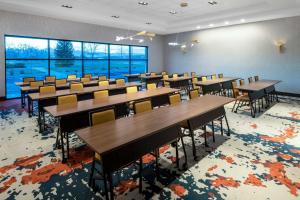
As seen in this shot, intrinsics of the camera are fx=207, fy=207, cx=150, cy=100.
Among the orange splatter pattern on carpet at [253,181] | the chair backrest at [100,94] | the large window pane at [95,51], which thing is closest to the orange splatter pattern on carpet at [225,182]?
the orange splatter pattern on carpet at [253,181]

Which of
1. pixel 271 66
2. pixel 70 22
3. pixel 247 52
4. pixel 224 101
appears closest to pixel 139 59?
pixel 70 22

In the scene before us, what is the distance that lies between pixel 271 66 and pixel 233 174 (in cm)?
786

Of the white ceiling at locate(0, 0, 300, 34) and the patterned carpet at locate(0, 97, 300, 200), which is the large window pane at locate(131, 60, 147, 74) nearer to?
the white ceiling at locate(0, 0, 300, 34)

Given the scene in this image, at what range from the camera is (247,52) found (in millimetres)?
9844

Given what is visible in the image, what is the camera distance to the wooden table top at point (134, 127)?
225cm

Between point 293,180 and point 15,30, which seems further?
point 15,30

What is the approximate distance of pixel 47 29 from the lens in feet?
29.0

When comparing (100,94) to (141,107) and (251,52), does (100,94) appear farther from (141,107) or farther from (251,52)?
(251,52)

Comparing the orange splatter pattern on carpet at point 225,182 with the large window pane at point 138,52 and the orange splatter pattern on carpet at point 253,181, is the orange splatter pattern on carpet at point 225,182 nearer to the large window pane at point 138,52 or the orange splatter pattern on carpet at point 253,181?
the orange splatter pattern on carpet at point 253,181

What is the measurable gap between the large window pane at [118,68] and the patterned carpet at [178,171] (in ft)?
24.2

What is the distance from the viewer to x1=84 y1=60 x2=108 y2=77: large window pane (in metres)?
10.8

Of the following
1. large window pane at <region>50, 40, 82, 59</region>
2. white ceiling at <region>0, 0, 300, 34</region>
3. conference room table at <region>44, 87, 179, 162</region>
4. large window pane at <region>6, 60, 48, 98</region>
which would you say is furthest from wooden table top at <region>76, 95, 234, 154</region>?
large window pane at <region>50, 40, 82, 59</region>

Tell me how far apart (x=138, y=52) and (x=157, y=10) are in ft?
16.9

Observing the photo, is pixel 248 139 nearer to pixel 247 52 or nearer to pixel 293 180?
pixel 293 180
